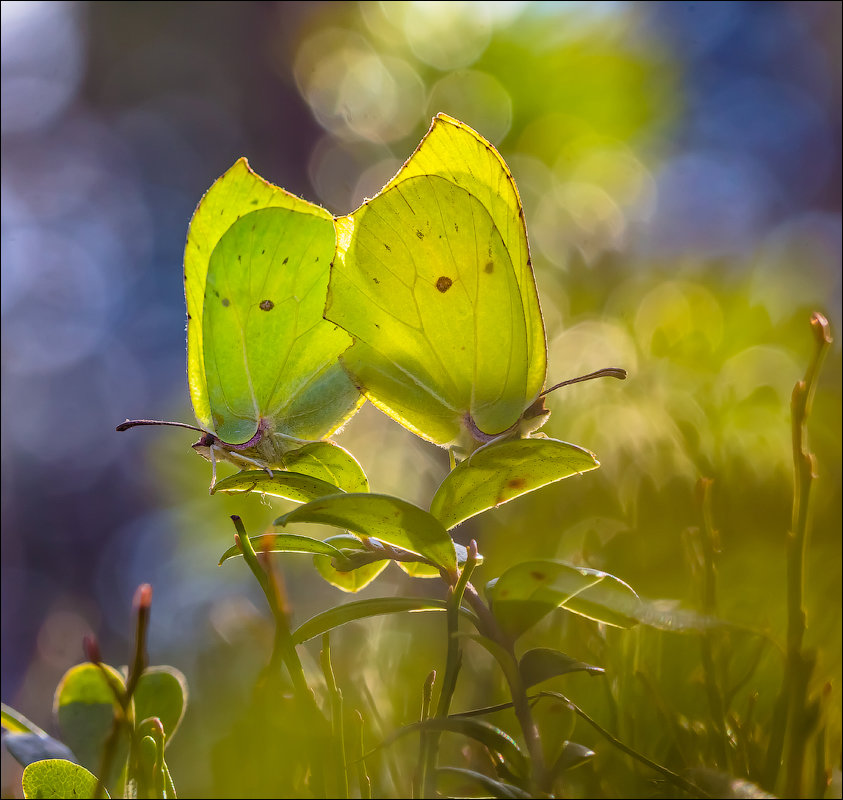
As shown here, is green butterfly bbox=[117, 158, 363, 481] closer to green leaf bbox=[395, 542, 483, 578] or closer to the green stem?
green leaf bbox=[395, 542, 483, 578]

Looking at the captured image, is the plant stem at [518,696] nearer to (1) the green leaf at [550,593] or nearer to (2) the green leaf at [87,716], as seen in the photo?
(1) the green leaf at [550,593]

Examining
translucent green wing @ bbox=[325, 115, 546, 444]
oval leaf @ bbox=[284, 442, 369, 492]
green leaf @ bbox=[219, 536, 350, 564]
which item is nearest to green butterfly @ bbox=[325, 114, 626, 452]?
translucent green wing @ bbox=[325, 115, 546, 444]

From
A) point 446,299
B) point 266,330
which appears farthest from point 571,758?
point 266,330

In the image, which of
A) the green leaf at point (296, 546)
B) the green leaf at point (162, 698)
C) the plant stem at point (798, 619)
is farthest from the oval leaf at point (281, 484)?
the plant stem at point (798, 619)

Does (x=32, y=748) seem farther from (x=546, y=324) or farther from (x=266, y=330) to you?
(x=546, y=324)

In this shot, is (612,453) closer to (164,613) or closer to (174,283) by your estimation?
(164,613)
